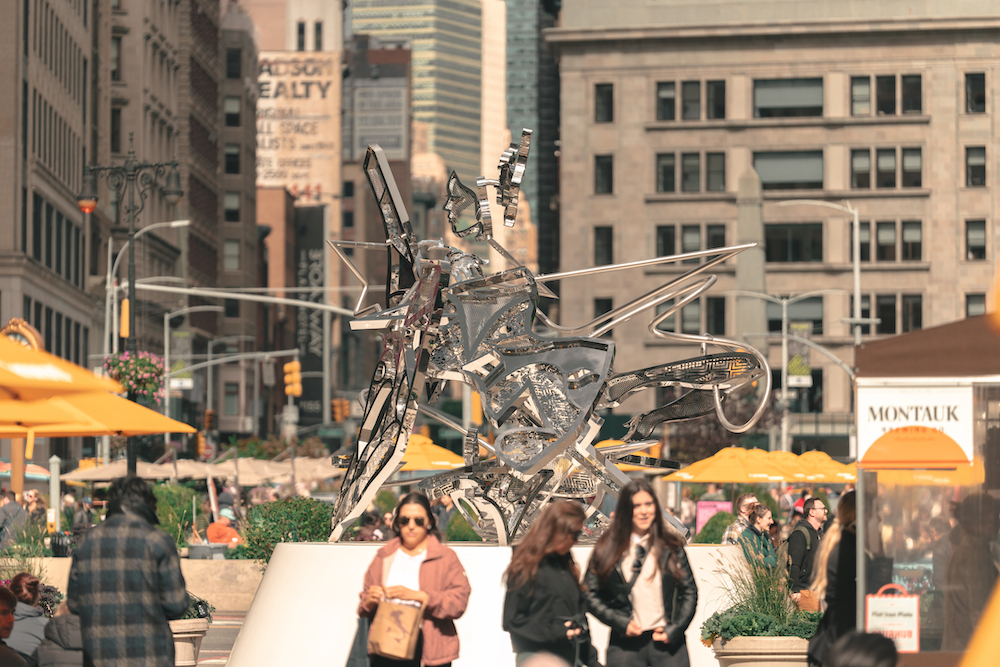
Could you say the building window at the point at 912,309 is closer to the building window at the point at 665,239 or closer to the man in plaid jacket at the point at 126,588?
the building window at the point at 665,239

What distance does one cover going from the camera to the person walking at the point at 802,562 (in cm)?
1347

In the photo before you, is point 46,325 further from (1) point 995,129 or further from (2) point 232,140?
(2) point 232,140

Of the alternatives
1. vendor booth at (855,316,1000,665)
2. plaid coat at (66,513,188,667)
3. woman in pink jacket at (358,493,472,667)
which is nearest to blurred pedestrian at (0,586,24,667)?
plaid coat at (66,513,188,667)

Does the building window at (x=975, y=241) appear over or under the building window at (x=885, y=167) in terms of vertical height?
under

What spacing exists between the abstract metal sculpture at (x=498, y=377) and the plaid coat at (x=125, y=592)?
569cm

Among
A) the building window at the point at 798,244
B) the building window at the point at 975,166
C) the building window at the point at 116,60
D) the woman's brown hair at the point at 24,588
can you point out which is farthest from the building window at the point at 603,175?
the woman's brown hair at the point at 24,588

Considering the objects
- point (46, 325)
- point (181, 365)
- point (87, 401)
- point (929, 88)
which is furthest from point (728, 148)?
point (87, 401)

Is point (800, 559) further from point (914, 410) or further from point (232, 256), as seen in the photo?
point (232, 256)

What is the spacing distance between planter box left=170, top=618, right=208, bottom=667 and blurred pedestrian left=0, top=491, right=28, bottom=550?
5.98 meters

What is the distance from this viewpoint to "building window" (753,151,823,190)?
76.4 metres

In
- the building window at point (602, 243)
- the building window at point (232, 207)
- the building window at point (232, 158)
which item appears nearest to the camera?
the building window at point (602, 243)

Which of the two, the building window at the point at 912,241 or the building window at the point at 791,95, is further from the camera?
the building window at the point at 791,95

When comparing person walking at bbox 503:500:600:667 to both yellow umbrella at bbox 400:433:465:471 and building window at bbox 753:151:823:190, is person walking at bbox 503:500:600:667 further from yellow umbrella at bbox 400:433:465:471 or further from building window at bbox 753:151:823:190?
building window at bbox 753:151:823:190

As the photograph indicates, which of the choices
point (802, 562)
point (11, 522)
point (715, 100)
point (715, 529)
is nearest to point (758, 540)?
point (802, 562)
